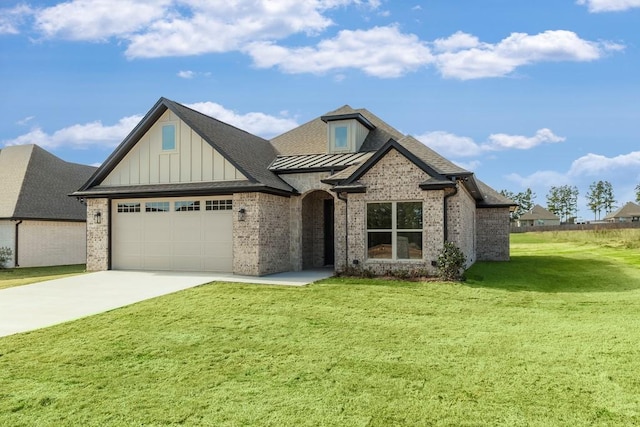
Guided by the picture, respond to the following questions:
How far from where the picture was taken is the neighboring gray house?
14.6 m

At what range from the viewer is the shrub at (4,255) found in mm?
21922

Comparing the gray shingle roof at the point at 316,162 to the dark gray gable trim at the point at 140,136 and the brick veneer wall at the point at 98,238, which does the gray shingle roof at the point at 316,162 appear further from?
the brick veneer wall at the point at 98,238

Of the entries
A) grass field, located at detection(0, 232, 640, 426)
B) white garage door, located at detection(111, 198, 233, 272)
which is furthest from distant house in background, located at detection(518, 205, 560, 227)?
grass field, located at detection(0, 232, 640, 426)

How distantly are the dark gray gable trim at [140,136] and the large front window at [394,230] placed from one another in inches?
Result: 166

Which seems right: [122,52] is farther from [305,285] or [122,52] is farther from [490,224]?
[490,224]

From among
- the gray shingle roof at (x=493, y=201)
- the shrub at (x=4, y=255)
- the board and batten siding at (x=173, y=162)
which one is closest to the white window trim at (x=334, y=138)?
the board and batten siding at (x=173, y=162)

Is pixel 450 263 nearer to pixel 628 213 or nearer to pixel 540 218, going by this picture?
pixel 540 218

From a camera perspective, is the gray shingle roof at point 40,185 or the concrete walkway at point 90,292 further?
the gray shingle roof at point 40,185

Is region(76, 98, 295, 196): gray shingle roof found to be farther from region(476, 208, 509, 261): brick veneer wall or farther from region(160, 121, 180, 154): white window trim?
region(476, 208, 509, 261): brick veneer wall

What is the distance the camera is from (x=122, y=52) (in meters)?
15.7

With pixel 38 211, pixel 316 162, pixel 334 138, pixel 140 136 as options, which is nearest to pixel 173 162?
pixel 140 136

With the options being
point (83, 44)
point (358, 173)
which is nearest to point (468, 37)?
point (358, 173)

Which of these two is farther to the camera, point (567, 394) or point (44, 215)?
point (44, 215)

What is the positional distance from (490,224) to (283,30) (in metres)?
15.6
